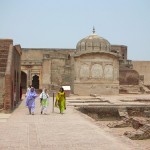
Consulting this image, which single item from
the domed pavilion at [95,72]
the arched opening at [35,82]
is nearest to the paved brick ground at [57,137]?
the domed pavilion at [95,72]

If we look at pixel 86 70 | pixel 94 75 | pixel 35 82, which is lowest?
pixel 35 82

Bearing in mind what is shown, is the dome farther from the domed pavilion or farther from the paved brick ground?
the paved brick ground

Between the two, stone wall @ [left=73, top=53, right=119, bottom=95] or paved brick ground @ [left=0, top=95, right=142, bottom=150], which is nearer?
paved brick ground @ [left=0, top=95, right=142, bottom=150]

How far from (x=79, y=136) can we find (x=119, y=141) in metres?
1.34

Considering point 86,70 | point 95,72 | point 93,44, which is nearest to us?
point 86,70

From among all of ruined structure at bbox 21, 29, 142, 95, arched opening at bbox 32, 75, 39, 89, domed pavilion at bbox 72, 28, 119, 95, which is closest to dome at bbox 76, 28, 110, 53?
ruined structure at bbox 21, 29, 142, 95

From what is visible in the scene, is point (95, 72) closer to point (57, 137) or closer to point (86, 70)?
point (86, 70)

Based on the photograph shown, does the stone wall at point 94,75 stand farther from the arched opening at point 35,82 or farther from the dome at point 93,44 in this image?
the arched opening at point 35,82

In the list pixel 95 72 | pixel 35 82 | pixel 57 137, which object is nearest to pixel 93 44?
pixel 95 72

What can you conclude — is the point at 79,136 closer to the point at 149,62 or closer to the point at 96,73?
the point at 96,73

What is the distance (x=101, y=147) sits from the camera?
9.43m

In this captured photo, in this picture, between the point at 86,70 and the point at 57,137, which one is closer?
the point at 57,137

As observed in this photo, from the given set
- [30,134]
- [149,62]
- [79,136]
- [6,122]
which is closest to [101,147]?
[79,136]

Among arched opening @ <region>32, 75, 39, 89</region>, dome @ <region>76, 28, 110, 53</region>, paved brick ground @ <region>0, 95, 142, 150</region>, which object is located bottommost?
paved brick ground @ <region>0, 95, 142, 150</region>
